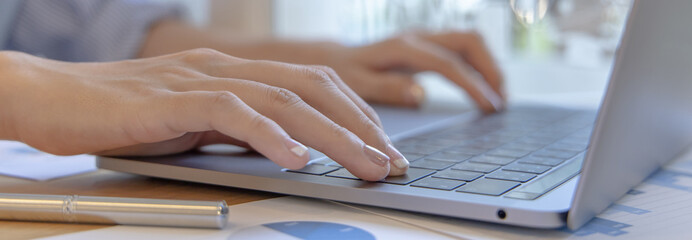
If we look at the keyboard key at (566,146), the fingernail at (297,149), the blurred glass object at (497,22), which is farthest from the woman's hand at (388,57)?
the fingernail at (297,149)

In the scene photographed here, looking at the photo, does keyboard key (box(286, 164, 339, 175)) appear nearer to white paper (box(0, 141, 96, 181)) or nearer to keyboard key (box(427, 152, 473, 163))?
keyboard key (box(427, 152, 473, 163))

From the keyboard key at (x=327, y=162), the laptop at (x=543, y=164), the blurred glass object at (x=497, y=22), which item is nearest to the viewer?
the laptop at (x=543, y=164)

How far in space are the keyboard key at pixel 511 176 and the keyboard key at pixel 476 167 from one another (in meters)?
0.01

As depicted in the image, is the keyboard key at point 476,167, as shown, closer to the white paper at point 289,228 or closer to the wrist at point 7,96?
the white paper at point 289,228

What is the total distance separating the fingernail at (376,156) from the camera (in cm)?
37

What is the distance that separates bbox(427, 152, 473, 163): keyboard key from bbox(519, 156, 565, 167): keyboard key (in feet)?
0.13

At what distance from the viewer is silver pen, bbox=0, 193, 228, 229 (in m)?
0.32

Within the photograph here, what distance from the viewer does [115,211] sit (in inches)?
13.1

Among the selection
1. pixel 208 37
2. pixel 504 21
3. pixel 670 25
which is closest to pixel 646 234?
pixel 670 25

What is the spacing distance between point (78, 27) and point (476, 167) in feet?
2.63

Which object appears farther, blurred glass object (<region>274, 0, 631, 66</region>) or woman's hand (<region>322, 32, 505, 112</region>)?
blurred glass object (<region>274, 0, 631, 66</region>)

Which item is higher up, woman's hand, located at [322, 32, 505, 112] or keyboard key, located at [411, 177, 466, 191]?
woman's hand, located at [322, 32, 505, 112]

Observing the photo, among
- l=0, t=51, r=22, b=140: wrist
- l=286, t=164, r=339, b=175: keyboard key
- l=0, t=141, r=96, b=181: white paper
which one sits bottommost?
l=286, t=164, r=339, b=175: keyboard key

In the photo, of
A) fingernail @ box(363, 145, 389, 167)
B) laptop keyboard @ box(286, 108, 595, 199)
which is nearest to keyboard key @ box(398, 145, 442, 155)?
laptop keyboard @ box(286, 108, 595, 199)
